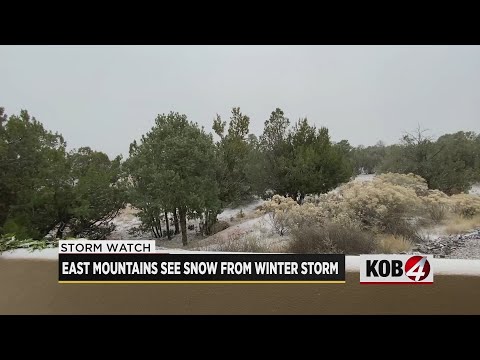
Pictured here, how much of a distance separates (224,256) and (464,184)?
3.20 m

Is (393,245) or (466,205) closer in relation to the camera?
(393,245)

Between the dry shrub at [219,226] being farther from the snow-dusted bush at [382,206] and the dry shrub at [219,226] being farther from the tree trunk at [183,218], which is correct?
the snow-dusted bush at [382,206]

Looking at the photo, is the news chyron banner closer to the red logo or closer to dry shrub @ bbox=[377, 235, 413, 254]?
dry shrub @ bbox=[377, 235, 413, 254]

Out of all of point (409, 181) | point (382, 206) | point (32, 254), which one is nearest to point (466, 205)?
point (409, 181)

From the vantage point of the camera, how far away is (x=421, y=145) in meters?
5.71

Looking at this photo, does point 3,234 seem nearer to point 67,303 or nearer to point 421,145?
point 67,303

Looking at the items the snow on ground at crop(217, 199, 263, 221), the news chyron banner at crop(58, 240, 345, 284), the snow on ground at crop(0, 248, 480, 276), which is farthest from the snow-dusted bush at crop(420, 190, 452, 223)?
the snow on ground at crop(217, 199, 263, 221)

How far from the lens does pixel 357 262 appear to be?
4.94m

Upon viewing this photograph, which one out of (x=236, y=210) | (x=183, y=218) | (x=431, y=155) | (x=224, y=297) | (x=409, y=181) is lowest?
(x=224, y=297)

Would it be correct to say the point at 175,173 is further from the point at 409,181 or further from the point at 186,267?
the point at 409,181

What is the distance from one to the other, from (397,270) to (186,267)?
7.77ft

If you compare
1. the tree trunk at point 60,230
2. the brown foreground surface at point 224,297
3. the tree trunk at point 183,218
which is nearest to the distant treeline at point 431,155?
the brown foreground surface at point 224,297

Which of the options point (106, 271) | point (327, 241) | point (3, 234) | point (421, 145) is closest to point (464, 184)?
point (421, 145)

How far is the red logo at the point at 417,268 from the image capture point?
4.88 m
